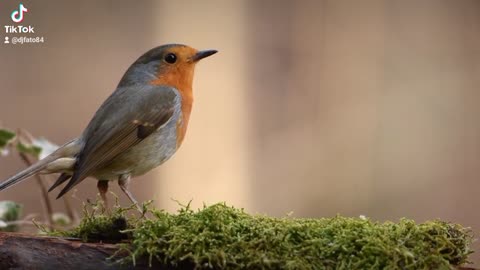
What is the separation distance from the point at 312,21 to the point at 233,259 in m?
5.02

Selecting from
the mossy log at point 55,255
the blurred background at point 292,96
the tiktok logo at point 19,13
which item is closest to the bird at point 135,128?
the mossy log at point 55,255

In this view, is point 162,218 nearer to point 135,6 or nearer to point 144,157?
point 144,157

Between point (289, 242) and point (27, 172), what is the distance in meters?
1.31

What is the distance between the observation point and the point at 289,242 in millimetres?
2285

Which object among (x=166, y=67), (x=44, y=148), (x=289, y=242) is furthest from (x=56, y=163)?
(x=289, y=242)

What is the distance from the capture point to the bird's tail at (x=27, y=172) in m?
2.97

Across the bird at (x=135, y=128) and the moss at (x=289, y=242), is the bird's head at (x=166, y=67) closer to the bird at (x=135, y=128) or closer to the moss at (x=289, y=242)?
the bird at (x=135, y=128)

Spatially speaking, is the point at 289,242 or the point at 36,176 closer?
the point at 289,242

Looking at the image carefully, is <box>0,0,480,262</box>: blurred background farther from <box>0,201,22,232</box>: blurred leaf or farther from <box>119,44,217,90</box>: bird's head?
<box>0,201,22,232</box>: blurred leaf

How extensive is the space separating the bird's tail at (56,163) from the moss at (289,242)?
0.86 metres

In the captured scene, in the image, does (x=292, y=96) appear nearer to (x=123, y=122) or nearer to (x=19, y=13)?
(x=19, y=13)

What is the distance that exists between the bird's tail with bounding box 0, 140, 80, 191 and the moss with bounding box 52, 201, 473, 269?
0.86 m

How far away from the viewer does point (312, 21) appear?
697 centimetres

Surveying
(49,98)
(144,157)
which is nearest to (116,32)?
(49,98)
